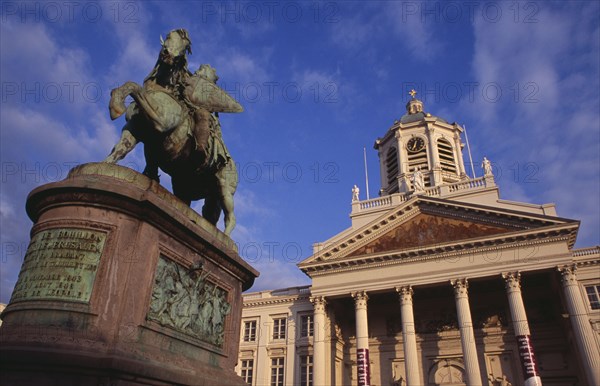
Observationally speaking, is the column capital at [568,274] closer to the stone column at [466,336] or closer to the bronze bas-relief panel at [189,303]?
the stone column at [466,336]

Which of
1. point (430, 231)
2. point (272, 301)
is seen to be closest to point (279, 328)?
point (272, 301)

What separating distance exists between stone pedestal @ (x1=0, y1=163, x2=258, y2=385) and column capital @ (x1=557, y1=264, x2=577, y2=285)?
28142 millimetres

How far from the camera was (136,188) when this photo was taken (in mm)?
4848

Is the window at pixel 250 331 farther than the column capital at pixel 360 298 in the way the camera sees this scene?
Yes

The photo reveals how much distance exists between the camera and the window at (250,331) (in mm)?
38844

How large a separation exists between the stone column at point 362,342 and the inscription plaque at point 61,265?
27601 mm

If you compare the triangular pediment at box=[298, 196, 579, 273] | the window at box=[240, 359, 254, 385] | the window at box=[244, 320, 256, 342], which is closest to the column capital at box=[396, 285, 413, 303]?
the triangular pediment at box=[298, 196, 579, 273]

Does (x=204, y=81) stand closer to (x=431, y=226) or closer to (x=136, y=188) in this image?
(x=136, y=188)

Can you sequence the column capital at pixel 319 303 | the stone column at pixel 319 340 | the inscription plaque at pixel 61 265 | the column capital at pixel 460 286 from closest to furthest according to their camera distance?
the inscription plaque at pixel 61 265 < the column capital at pixel 460 286 < the stone column at pixel 319 340 < the column capital at pixel 319 303

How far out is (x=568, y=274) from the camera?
91.5 feet

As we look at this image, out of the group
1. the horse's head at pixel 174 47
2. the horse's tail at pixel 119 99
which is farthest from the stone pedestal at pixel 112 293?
the horse's head at pixel 174 47

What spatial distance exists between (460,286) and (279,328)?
15.7 metres

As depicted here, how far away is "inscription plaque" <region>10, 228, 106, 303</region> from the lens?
422cm

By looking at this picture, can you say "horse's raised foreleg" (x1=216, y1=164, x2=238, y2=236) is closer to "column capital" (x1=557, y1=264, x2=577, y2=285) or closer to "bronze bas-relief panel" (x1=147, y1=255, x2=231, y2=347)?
"bronze bas-relief panel" (x1=147, y1=255, x2=231, y2=347)
